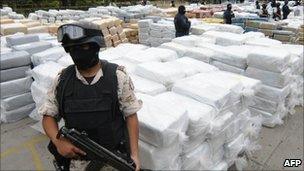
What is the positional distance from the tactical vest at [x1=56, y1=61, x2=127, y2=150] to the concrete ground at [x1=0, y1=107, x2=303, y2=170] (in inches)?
89.5

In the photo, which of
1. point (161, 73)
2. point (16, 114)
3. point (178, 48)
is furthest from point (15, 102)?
point (178, 48)

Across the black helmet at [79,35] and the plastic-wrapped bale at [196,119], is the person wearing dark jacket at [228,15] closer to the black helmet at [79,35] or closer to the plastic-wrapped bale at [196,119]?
the plastic-wrapped bale at [196,119]

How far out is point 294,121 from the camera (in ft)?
18.8

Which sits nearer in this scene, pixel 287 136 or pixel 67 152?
pixel 67 152

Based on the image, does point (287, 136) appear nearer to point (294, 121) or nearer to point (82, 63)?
point (294, 121)

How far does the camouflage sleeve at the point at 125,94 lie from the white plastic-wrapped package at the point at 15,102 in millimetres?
4012

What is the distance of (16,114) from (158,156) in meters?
3.80

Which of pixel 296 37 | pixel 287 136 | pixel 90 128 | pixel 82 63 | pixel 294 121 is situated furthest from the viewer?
pixel 296 37

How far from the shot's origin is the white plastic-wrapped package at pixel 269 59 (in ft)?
17.0

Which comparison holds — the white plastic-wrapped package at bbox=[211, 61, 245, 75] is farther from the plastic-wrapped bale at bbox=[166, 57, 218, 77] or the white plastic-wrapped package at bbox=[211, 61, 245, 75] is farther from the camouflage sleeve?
the camouflage sleeve

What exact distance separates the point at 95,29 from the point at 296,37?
932 centimetres

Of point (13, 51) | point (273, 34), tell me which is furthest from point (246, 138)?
point (273, 34)

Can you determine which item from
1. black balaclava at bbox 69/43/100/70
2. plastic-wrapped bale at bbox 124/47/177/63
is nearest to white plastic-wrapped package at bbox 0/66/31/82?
plastic-wrapped bale at bbox 124/47/177/63

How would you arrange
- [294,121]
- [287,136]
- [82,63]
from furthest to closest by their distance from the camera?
[294,121], [287,136], [82,63]
